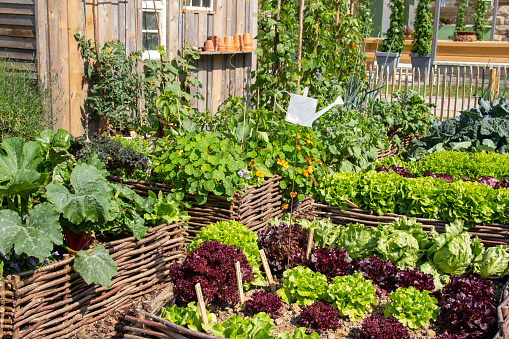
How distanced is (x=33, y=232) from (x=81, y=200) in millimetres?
280

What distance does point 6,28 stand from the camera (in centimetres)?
467

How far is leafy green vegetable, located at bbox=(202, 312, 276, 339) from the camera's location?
2320 millimetres

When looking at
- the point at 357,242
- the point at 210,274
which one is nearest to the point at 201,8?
the point at 357,242

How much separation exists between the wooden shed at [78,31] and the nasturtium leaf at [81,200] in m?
2.03

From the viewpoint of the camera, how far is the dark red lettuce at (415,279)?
303cm

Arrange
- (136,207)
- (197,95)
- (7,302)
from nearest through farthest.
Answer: (7,302) < (136,207) < (197,95)

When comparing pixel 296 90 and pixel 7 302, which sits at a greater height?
pixel 296 90

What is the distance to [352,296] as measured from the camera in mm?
2852

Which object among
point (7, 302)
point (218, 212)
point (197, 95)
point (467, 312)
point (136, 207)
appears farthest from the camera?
point (197, 95)

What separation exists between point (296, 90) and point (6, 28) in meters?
3.06

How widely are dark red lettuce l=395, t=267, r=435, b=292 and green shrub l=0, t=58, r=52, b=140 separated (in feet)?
10.8

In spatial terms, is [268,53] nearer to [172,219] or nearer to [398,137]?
[398,137]

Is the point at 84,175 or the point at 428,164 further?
the point at 428,164

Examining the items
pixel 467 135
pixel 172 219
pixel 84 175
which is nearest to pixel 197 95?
pixel 172 219
